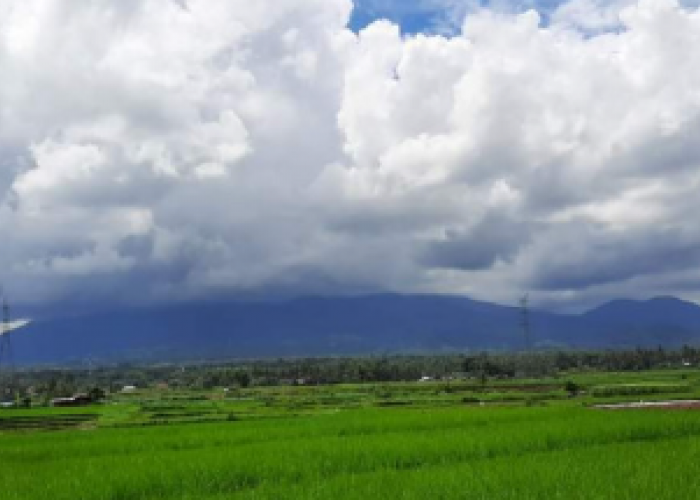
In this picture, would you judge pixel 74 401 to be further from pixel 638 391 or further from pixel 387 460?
pixel 387 460

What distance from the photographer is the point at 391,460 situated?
15.1m

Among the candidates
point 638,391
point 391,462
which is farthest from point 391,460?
point 638,391

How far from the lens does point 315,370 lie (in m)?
104

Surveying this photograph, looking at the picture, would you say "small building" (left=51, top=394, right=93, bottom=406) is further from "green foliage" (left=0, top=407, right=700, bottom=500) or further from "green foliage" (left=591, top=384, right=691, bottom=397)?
"green foliage" (left=0, top=407, right=700, bottom=500)

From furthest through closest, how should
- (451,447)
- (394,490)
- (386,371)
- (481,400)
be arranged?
(386,371), (481,400), (451,447), (394,490)

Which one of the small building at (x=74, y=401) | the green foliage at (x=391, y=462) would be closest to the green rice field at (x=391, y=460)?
the green foliage at (x=391, y=462)

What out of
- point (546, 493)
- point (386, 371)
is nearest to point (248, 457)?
point (546, 493)

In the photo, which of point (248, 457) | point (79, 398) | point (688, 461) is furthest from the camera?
point (79, 398)

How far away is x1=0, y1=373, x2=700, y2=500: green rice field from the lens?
10.8m

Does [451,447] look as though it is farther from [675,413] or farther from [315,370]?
[315,370]

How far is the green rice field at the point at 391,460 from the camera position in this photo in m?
10.8

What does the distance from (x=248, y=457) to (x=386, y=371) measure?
86.6m

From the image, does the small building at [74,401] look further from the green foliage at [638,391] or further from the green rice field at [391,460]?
the green foliage at [638,391]

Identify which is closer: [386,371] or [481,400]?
[481,400]
